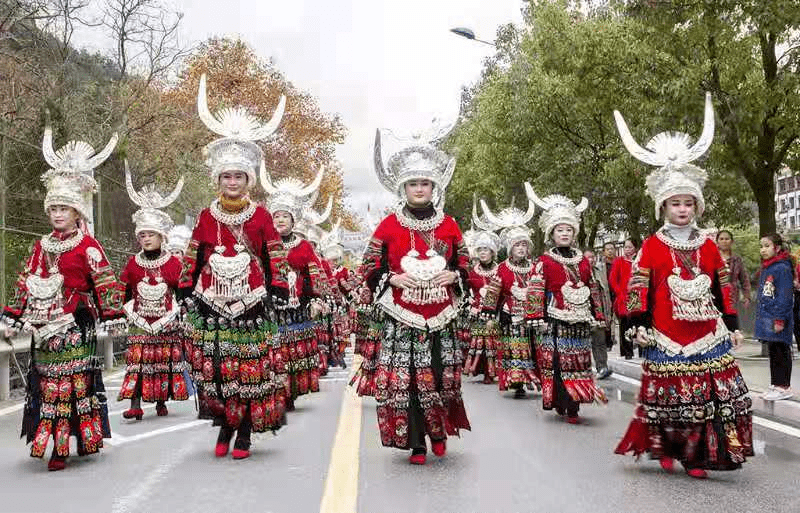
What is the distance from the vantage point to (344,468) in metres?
7.05

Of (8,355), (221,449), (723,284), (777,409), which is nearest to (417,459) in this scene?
(221,449)

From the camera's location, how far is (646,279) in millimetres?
7109

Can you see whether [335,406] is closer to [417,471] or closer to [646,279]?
[417,471]

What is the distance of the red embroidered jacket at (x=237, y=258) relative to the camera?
754 cm

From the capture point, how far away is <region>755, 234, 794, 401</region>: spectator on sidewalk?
1042 centimetres

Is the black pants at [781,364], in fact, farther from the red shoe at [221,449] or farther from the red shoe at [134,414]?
the red shoe at [134,414]

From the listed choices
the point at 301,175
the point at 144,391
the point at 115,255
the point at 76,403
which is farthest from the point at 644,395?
the point at 301,175

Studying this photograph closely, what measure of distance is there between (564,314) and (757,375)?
4692 mm

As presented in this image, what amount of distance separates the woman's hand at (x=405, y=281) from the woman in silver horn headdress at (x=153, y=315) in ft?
12.9

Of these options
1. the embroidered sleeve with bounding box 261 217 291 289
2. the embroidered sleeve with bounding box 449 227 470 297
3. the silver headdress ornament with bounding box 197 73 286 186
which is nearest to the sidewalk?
the embroidered sleeve with bounding box 449 227 470 297

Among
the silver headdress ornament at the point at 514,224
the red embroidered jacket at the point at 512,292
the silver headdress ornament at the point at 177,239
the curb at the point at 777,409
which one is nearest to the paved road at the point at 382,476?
the curb at the point at 777,409

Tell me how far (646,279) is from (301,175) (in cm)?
3463

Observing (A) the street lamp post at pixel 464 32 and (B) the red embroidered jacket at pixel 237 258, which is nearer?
(B) the red embroidered jacket at pixel 237 258

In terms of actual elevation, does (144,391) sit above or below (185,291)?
below
